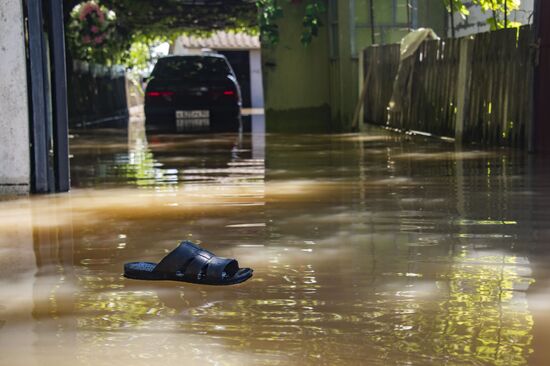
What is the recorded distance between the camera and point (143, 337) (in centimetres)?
360

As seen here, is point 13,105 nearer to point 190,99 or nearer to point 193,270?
point 193,270

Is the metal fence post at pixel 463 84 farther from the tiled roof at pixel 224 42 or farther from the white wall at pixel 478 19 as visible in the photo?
the tiled roof at pixel 224 42

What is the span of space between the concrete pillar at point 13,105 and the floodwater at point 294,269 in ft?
1.49

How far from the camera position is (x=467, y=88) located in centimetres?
1325

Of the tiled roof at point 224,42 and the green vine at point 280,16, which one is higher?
the tiled roof at point 224,42

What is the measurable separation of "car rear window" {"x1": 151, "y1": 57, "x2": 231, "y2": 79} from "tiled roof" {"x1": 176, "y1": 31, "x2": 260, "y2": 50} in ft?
Answer: 73.2

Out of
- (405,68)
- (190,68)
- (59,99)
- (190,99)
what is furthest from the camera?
(190,68)

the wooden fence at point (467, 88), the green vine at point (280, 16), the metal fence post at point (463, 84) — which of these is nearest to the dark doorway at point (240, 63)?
the green vine at point (280, 16)

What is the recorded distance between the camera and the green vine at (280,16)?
2061 cm

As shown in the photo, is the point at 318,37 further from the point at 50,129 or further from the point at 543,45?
the point at 50,129

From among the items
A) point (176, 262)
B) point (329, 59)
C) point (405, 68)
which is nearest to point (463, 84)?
point (405, 68)

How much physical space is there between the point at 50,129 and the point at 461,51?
21.0ft

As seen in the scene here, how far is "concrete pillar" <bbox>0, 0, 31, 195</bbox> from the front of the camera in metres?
8.20

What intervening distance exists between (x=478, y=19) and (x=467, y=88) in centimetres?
648
